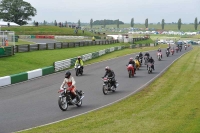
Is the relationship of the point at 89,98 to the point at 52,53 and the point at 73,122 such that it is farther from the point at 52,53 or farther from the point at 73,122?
the point at 52,53

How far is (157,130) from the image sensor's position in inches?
454

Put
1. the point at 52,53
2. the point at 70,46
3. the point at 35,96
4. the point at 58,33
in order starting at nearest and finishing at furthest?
the point at 35,96
the point at 52,53
the point at 70,46
the point at 58,33

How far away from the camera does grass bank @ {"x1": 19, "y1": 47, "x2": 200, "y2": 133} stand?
11.9m

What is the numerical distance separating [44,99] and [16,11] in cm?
9508

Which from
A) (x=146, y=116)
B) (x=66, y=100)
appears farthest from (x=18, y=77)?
(x=146, y=116)

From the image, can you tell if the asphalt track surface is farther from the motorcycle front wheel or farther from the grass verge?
the grass verge

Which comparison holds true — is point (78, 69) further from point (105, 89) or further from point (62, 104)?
point (62, 104)

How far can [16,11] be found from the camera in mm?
109500

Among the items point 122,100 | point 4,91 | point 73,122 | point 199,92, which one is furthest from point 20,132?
point 199,92

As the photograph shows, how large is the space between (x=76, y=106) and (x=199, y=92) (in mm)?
7380

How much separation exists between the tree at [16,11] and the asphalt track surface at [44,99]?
83561 millimetres

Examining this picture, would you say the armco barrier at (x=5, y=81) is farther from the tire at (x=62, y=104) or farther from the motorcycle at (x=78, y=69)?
the tire at (x=62, y=104)

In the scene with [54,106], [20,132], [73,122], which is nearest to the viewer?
[20,132]

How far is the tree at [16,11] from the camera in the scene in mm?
107688
